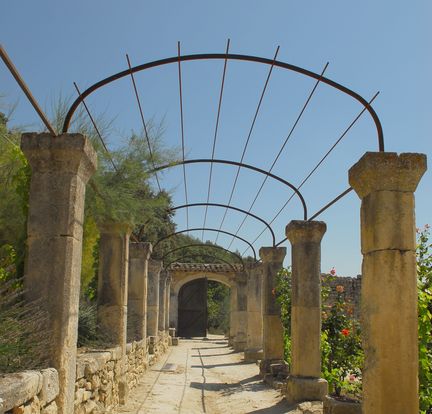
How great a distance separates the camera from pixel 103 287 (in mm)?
8609

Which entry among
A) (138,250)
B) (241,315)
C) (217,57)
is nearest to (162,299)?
(241,315)

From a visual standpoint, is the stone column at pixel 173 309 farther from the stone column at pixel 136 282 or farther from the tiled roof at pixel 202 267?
the stone column at pixel 136 282

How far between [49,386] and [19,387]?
33.7 inches

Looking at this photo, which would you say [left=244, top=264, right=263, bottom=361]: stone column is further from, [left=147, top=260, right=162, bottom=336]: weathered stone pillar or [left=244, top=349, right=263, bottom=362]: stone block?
[left=147, top=260, right=162, bottom=336]: weathered stone pillar

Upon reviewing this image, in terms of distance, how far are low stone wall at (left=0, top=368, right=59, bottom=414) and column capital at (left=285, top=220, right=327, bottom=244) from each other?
17.2 feet

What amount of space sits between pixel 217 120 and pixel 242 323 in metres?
16.4

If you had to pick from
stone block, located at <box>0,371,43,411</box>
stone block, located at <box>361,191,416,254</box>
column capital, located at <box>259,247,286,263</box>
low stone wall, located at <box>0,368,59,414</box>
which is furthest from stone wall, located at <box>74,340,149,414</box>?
column capital, located at <box>259,247,286,263</box>

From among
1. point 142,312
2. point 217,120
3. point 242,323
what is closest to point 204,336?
point 242,323

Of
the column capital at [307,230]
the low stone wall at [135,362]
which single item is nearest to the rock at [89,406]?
the low stone wall at [135,362]

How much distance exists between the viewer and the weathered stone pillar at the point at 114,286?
27.9 feet

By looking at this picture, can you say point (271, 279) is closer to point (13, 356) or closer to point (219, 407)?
point (219, 407)

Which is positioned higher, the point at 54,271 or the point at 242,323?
the point at 54,271

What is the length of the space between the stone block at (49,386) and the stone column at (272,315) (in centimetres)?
810

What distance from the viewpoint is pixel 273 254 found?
12.3 meters
